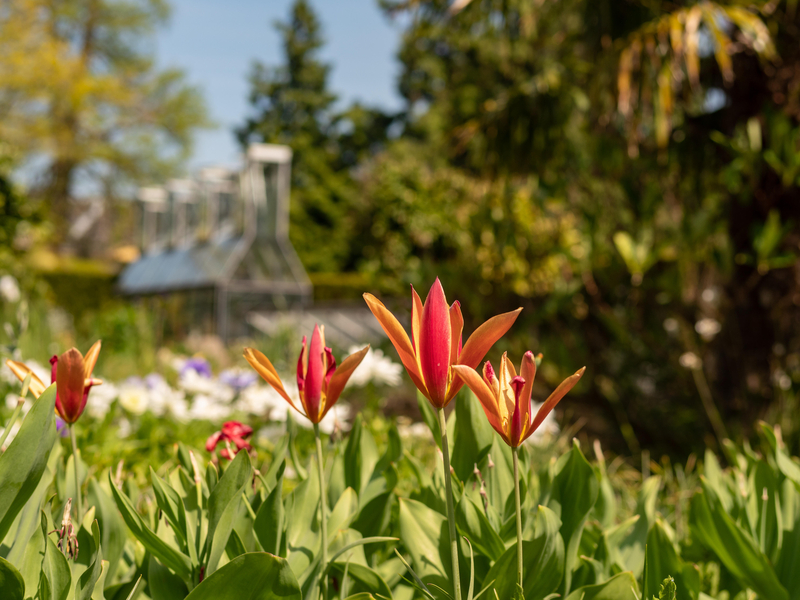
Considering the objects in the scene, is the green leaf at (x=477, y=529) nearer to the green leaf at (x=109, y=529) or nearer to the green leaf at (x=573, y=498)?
the green leaf at (x=573, y=498)

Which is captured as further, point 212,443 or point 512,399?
point 212,443

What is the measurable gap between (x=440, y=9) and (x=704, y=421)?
3489mm

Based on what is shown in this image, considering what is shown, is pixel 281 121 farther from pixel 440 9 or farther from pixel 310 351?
pixel 310 351

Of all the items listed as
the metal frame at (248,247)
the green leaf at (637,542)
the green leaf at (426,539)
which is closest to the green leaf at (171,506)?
the green leaf at (426,539)

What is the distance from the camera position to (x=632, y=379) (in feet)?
13.8

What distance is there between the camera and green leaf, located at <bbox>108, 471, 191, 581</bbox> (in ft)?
2.77

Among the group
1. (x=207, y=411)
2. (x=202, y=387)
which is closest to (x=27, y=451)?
(x=207, y=411)

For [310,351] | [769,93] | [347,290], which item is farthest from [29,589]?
[347,290]

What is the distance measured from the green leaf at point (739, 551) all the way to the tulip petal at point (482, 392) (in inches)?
24.3

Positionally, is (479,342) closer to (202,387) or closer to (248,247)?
(202,387)

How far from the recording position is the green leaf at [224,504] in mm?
805

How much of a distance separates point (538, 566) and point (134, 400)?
1.78 metres

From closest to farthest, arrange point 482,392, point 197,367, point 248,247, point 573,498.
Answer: point 482,392
point 573,498
point 197,367
point 248,247

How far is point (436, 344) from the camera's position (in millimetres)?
655
